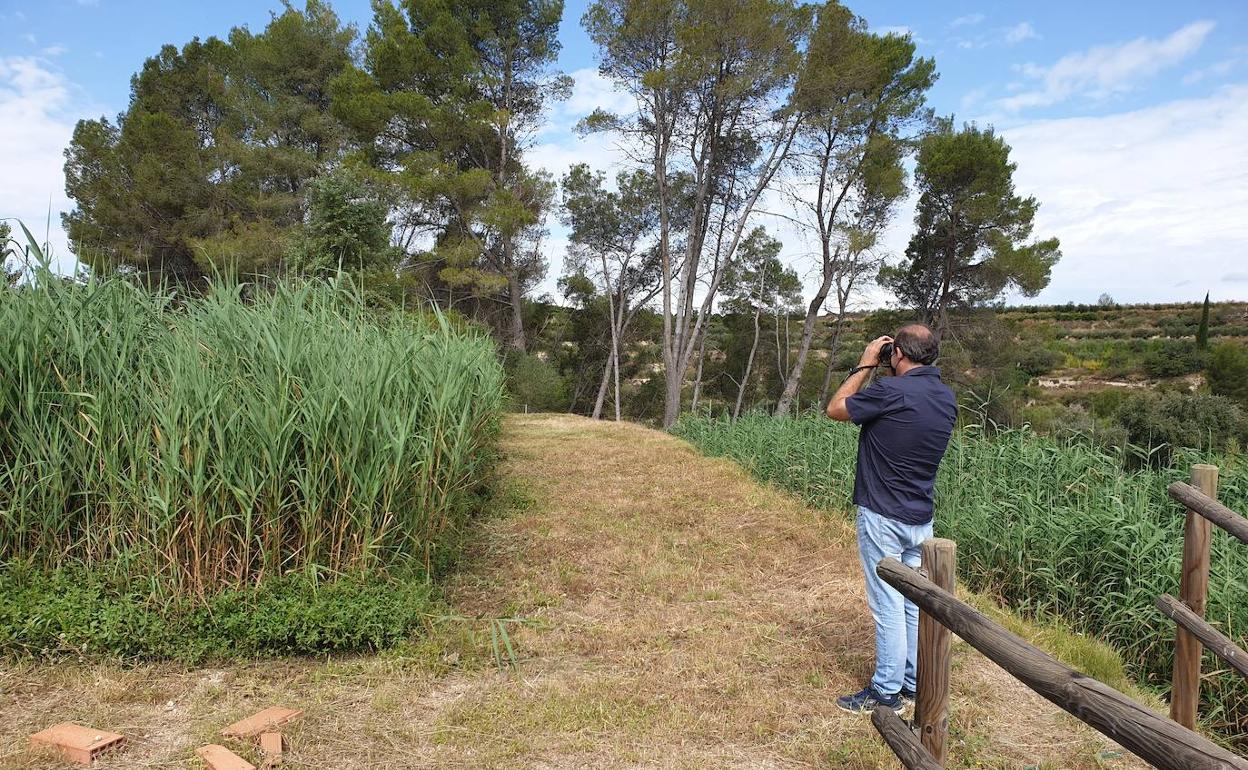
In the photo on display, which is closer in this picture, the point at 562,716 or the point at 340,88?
the point at 562,716

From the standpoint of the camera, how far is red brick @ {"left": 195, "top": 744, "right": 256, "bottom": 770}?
2.10 m

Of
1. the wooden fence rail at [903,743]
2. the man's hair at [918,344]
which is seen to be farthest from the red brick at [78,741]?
the man's hair at [918,344]

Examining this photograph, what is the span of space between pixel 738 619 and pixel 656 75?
14.2 m

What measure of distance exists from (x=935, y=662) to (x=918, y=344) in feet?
3.93

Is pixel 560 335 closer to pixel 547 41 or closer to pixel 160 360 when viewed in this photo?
pixel 547 41

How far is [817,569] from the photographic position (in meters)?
4.48

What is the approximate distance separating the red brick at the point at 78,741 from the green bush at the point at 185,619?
1.82 feet

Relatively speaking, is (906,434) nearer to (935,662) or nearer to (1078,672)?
(935,662)

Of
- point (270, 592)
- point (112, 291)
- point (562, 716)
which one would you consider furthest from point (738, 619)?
point (112, 291)

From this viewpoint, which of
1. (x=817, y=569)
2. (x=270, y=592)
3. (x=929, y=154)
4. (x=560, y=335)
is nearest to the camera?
(x=270, y=592)

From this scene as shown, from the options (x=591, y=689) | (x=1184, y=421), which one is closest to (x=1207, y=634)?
(x=591, y=689)

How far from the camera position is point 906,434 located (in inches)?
103

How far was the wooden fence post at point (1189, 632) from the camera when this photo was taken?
9.49 ft

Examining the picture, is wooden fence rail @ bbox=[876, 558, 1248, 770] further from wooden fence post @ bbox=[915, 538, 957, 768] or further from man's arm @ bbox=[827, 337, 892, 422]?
man's arm @ bbox=[827, 337, 892, 422]
